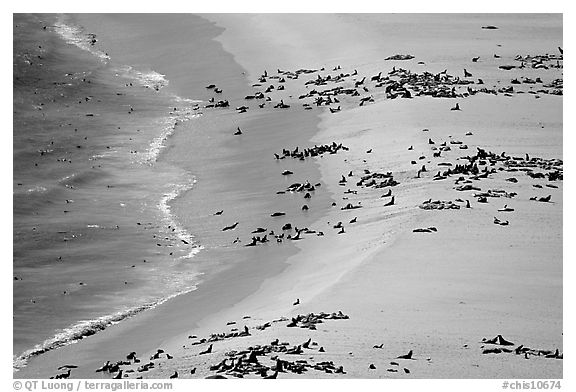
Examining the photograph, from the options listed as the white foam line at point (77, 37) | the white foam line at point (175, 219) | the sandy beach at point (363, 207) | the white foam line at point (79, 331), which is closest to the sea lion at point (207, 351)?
the sandy beach at point (363, 207)

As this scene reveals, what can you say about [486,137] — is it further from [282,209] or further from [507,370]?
[507,370]

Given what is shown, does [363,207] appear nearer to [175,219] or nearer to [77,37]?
[175,219]

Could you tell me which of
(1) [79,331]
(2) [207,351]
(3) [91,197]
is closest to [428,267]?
(2) [207,351]

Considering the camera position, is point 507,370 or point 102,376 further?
point 102,376

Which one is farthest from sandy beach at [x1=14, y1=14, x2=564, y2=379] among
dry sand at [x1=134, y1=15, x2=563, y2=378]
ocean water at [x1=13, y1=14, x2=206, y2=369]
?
ocean water at [x1=13, y1=14, x2=206, y2=369]
